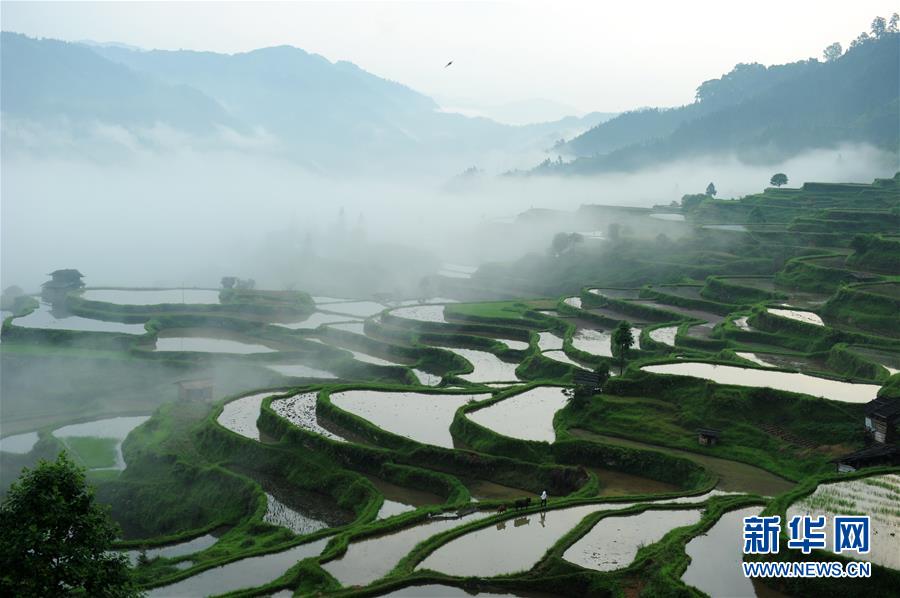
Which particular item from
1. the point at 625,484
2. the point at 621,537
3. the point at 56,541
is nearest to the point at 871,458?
the point at 625,484

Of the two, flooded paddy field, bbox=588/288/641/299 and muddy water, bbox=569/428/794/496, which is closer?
muddy water, bbox=569/428/794/496

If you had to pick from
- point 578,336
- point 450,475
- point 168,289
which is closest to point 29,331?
point 168,289

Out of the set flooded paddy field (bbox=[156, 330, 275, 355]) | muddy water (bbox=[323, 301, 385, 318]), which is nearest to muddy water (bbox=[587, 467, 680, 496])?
flooded paddy field (bbox=[156, 330, 275, 355])

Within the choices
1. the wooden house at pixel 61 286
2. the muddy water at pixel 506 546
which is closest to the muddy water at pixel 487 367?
the muddy water at pixel 506 546

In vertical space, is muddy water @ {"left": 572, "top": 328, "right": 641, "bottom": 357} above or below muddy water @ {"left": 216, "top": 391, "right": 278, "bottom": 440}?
above

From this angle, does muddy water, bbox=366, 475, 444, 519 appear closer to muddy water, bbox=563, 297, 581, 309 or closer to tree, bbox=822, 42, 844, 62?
muddy water, bbox=563, 297, 581, 309

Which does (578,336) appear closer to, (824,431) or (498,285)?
(824,431)
